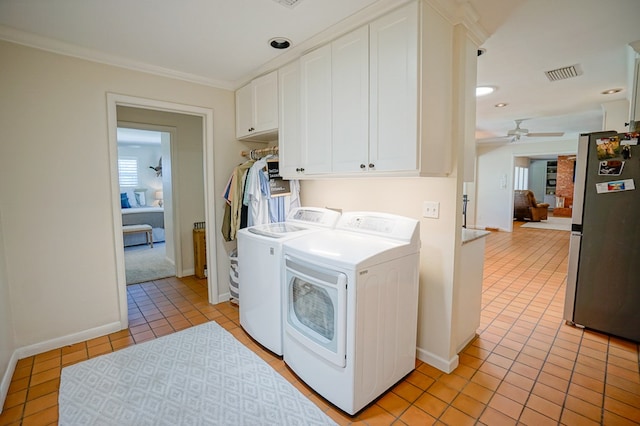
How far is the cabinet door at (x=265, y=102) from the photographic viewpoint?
285 centimetres

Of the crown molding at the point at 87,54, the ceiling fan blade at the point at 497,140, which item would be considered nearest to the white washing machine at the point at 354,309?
the crown molding at the point at 87,54

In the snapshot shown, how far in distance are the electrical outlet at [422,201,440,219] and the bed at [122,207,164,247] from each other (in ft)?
20.0

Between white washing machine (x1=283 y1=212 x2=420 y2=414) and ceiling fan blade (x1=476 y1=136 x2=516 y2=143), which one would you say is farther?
ceiling fan blade (x1=476 y1=136 x2=516 y2=143)

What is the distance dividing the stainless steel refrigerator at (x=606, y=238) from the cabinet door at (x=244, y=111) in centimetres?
310

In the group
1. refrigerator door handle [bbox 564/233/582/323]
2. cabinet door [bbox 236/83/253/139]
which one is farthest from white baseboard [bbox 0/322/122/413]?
refrigerator door handle [bbox 564/233/582/323]

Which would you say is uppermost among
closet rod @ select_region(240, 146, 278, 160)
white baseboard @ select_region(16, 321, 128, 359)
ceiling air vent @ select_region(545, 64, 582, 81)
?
ceiling air vent @ select_region(545, 64, 582, 81)

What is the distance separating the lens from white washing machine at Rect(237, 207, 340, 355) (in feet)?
7.43

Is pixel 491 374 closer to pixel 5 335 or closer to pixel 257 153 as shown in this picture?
pixel 257 153

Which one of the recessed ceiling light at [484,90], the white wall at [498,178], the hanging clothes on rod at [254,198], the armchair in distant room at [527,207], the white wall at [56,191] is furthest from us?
the armchair in distant room at [527,207]

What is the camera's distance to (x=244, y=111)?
3.23 metres

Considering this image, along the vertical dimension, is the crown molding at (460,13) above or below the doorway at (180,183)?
above

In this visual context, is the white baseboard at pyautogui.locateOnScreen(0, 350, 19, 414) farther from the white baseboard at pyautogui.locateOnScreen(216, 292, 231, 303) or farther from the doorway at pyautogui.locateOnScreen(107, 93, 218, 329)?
the white baseboard at pyautogui.locateOnScreen(216, 292, 231, 303)

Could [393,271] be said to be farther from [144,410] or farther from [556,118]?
[556,118]

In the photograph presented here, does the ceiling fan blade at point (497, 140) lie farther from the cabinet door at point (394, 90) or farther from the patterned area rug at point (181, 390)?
the patterned area rug at point (181, 390)
